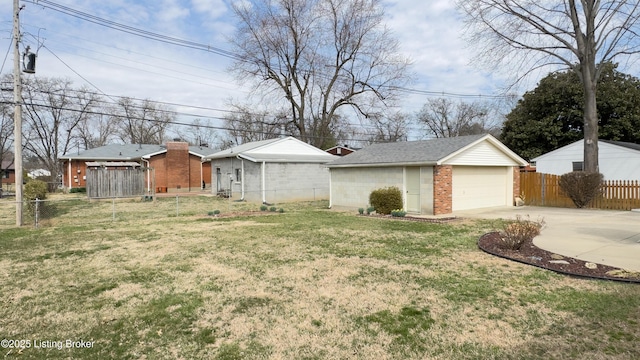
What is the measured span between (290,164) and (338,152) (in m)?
19.1

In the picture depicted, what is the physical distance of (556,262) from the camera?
258 inches

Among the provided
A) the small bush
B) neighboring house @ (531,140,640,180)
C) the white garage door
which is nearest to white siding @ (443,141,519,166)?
the white garage door

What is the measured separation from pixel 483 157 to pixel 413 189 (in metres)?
3.88

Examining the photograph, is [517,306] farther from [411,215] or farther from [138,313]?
[411,215]

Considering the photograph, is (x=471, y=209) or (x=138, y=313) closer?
(x=138, y=313)

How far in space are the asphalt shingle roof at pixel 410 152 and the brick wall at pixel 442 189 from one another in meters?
0.57

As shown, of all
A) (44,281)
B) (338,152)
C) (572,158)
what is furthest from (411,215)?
(338,152)

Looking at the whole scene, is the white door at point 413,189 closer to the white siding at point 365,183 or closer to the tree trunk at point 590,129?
the white siding at point 365,183

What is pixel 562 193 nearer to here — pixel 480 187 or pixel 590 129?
pixel 590 129

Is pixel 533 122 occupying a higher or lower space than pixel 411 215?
higher

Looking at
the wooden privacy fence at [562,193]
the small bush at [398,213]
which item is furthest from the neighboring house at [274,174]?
the wooden privacy fence at [562,193]

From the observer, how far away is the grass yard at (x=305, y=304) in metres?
3.67

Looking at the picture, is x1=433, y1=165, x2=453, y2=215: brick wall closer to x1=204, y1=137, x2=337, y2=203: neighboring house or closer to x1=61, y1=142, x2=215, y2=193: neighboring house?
x1=204, y1=137, x2=337, y2=203: neighboring house

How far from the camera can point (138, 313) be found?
15.1 ft
